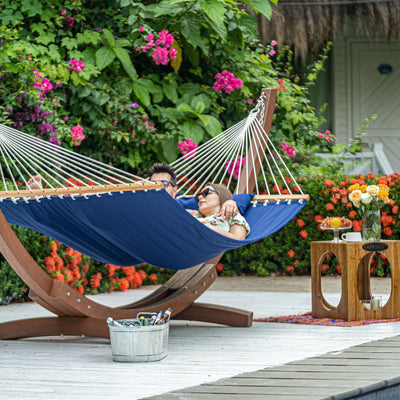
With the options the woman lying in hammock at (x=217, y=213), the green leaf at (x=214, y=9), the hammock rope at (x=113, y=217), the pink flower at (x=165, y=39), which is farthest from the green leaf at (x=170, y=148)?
the hammock rope at (x=113, y=217)

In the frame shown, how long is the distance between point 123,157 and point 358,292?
8.66 feet

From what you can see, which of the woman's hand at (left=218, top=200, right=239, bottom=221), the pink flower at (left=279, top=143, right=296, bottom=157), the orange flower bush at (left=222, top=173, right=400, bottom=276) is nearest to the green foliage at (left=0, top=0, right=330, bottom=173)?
the pink flower at (left=279, top=143, right=296, bottom=157)

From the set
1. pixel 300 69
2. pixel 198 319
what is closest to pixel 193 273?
pixel 198 319

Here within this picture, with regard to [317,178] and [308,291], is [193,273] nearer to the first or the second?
[308,291]

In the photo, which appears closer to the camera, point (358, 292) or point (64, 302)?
point (64, 302)

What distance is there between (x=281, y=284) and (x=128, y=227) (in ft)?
11.7

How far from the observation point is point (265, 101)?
5.33 m

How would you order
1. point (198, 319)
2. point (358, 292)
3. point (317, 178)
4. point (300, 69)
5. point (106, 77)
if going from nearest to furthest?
1. point (198, 319)
2. point (358, 292)
3. point (106, 77)
4. point (317, 178)
5. point (300, 69)

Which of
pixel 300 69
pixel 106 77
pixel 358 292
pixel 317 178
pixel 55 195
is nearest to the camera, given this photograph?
pixel 55 195

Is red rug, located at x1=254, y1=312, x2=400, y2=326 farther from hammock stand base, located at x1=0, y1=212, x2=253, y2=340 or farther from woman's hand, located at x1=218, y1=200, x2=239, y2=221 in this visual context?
woman's hand, located at x1=218, y1=200, x2=239, y2=221

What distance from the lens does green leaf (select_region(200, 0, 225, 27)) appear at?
6516mm

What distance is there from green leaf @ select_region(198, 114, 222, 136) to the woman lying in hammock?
215cm

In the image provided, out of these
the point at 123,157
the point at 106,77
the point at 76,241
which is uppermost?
the point at 106,77

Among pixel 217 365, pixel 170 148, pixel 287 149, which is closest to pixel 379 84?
pixel 287 149
